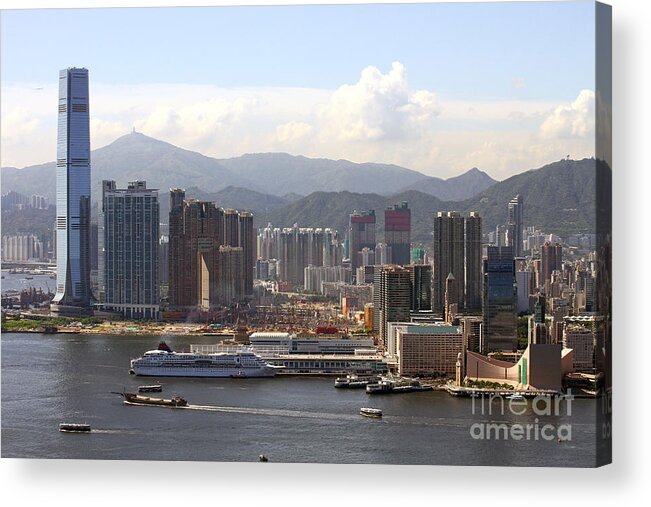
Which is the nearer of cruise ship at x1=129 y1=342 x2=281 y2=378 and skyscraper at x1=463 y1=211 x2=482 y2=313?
cruise ship at x1=129 y1=342 x2=281 y2=378

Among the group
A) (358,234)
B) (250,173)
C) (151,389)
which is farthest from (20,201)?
(358,234)

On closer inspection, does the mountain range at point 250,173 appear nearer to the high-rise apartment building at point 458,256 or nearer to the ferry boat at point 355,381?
the high-rise apartment building at point 458,256

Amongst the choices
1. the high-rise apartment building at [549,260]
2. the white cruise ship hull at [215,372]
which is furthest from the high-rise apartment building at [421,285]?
the white cruise ship hull at [215,372]

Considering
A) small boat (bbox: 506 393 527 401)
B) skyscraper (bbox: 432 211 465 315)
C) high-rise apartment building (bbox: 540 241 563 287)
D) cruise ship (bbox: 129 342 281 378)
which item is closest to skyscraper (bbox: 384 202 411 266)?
skyscraper (bbox: 432 211 465 315)

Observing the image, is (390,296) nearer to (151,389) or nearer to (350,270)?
Result: (350,270)

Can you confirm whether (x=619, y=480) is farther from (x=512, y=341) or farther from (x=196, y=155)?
(x=196, y=155)

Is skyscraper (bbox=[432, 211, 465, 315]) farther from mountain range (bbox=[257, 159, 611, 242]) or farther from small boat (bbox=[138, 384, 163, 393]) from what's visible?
small boat (bbox=[138, 384, 163, 393])

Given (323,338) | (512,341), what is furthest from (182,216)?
(512,341)
